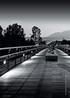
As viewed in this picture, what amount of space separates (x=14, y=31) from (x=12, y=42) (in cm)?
2227

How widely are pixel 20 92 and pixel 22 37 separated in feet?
607

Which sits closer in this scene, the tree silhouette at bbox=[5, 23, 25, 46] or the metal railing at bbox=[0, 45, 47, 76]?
the metal railing at bbox=[0, 45, 47, 76]

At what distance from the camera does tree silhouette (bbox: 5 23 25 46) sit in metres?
175

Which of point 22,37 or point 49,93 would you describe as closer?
point 49,93

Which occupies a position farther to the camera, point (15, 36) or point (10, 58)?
point (15, 36)

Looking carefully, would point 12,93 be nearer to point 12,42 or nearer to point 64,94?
point 64,94

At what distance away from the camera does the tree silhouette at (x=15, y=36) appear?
575ft

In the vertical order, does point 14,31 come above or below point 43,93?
above

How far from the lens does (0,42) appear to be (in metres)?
154

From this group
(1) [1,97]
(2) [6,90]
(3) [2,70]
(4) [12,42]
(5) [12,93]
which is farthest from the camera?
(4) [12,42]

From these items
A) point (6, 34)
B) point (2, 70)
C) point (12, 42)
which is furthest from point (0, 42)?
point (2, 70)

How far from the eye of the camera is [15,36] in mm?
186875

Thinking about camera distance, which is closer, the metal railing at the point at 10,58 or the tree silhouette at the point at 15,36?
Answer: the metal railing at the point at 10,58

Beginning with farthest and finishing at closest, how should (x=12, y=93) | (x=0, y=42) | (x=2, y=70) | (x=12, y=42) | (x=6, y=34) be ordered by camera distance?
(x=6, y=34) → (x=12, y=42) → (x=0, y=42) → (x=2, y=70) → (x=12, y=93)
